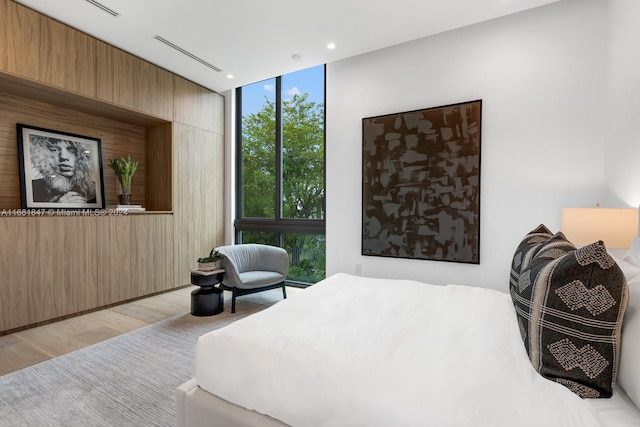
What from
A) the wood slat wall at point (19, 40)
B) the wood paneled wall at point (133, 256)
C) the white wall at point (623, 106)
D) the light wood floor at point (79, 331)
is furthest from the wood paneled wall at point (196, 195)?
the white wall at point (623, 106)

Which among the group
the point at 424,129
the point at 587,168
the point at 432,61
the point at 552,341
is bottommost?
the point at 552,341

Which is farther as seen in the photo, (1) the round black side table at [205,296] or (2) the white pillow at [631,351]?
(1) the round black side table at [205,296]

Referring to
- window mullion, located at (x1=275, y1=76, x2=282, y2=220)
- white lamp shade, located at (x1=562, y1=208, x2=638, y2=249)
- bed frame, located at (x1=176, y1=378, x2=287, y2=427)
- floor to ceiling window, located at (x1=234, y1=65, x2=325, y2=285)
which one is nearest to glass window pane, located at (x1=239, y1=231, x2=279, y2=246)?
floor to ceiling window, located at (x1=234, y1=65, x2=325, y2=285)

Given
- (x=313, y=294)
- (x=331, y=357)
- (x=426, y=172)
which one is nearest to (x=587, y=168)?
(x=426, y=172)

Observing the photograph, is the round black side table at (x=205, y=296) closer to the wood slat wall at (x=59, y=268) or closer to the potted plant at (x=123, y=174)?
the wood slat wall at (x=59, y=268)

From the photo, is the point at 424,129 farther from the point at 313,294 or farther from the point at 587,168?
the point at 313,294

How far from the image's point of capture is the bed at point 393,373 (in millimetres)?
838

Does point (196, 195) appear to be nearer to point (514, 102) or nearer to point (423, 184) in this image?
point (423, 184)

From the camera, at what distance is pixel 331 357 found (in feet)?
3.52

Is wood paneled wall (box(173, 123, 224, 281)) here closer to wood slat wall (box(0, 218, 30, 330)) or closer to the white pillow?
wood slat wall (box(0, 218, 30, 330))

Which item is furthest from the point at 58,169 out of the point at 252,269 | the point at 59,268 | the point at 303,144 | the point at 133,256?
the point at 303,144

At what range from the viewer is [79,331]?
2799mm

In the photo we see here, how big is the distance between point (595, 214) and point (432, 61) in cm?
217

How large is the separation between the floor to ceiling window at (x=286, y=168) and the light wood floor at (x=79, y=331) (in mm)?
1529
